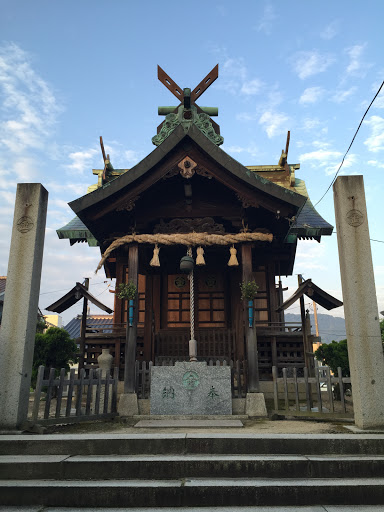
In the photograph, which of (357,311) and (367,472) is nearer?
(367,472)

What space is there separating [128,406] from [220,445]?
474 centimetres

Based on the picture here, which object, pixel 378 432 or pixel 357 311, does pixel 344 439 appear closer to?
pixel 378 432

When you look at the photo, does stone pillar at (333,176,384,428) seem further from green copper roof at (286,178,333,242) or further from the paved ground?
green copper roof at (286,178,333,242)

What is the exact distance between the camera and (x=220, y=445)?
4867 mm

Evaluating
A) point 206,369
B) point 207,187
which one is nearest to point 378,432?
point 206,369

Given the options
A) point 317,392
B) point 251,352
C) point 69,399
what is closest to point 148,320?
point 251,352

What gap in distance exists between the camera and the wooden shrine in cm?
1007

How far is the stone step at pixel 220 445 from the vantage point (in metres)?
4.83

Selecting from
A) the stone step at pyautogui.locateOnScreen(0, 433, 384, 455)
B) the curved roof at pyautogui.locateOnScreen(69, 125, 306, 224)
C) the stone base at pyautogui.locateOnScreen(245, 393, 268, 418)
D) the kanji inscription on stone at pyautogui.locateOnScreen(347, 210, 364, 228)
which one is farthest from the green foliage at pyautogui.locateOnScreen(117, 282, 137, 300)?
the kanji inscription on stone at pyautogui.locateOnScreen(347, 210, 364, 228)

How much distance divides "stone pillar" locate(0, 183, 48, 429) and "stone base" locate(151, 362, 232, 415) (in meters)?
3.06

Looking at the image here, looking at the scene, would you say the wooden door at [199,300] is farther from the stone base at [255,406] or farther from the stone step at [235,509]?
the stone step at [235,509]

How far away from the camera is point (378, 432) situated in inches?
220

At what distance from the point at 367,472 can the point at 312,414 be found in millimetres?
3061

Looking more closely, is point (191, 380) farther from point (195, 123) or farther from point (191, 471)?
point (195, 123)
